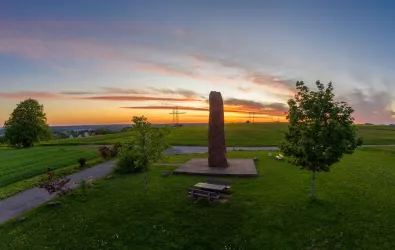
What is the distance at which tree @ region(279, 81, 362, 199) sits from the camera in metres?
16.8

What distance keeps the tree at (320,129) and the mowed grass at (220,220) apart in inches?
114

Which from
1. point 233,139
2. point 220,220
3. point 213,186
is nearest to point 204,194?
point 213,186

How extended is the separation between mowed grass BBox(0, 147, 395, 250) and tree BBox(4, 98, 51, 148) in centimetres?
5391

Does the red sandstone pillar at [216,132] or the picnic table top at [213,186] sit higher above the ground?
the red sandstone pillar at [216,132]

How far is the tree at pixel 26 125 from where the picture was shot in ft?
214

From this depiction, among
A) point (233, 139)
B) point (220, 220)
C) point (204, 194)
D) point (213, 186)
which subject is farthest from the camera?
point (233, 139)

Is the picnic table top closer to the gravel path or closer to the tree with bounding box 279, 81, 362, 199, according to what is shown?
the tree with bounding box 279, 81, 362, 199

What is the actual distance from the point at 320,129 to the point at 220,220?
810 centimetres

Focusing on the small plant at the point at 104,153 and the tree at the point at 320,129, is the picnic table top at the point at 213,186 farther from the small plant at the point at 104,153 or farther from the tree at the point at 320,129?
the small plant at the point at 104,153

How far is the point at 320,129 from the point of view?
1717 centimetres

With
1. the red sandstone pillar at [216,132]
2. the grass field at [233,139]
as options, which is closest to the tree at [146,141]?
the red sandstone pillar at [216,132]

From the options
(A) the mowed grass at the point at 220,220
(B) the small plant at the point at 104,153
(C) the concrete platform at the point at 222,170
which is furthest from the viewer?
(B) the small plant at the point at 104,153

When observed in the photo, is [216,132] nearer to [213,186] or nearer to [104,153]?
[213,186]

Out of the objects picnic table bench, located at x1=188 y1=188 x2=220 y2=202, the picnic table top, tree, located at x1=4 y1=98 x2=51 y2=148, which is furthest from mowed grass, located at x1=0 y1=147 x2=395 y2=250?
tree, located at x1=4 y1=98 x2=51 y2=148
